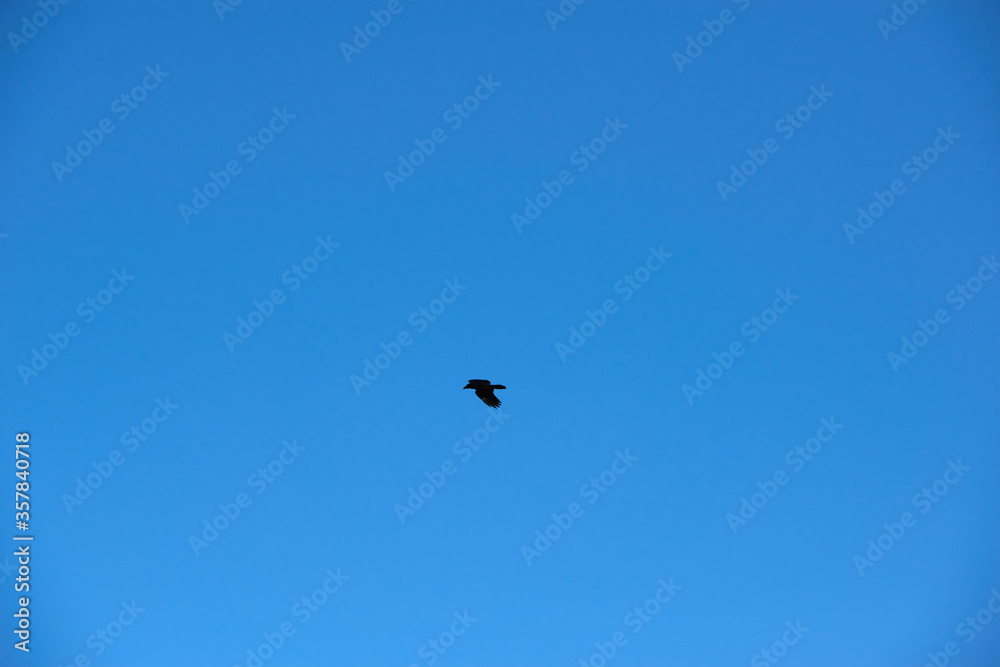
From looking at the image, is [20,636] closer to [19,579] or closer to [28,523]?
[19,579]

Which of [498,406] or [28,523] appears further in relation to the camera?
[28,523]

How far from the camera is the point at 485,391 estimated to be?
1703cm

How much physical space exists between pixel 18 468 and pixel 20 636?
4.23 metres

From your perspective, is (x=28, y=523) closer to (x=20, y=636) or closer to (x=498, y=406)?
(x=20, y=636)

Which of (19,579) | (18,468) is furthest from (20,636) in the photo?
(18,468)

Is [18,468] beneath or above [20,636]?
above

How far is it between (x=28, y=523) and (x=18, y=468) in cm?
137

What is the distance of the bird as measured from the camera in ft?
55.4

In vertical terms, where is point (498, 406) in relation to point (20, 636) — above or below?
above

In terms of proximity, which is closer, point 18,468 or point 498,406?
point 498,406

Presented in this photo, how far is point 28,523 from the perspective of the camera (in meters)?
18.1

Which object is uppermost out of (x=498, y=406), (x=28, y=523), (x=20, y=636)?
(x=498, y=406)

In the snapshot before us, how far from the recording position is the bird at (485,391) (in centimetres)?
1689

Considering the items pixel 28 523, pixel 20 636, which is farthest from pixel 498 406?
pixel 20 636
